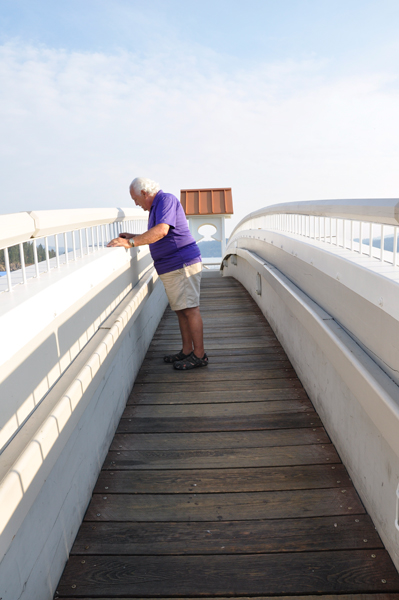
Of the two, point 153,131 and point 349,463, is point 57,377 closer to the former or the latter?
point 349,463

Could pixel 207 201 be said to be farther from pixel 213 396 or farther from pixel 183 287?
pixel 213 396

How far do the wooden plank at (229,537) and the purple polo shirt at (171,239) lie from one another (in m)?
2.10

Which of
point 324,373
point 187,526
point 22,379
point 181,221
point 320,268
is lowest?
point 187,526

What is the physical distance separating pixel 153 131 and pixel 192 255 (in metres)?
14.3

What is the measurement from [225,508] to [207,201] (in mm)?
15257

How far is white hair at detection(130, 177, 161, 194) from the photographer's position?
3.33 m

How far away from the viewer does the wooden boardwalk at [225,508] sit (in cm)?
169

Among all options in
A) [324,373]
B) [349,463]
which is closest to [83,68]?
[324,373]

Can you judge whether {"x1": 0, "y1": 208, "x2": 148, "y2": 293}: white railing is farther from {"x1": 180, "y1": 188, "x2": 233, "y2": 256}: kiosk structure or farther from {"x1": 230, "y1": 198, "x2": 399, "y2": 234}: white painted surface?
{"x1": 180, "y1": 188, "x2": 233, "y2": 256}: kiosk structure

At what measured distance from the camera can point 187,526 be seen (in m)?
1.98

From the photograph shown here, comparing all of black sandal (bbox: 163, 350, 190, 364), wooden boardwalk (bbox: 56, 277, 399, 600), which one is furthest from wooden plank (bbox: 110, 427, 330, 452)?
black sandal (bbox: 163, 350, 190, 364)

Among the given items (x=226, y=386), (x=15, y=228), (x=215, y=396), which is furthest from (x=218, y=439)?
(x=15, y=228)

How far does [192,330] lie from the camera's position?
11.9 feet

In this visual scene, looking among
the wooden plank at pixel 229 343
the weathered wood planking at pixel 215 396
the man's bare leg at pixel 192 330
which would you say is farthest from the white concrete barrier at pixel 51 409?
the wooden plank at pixel 229 343
